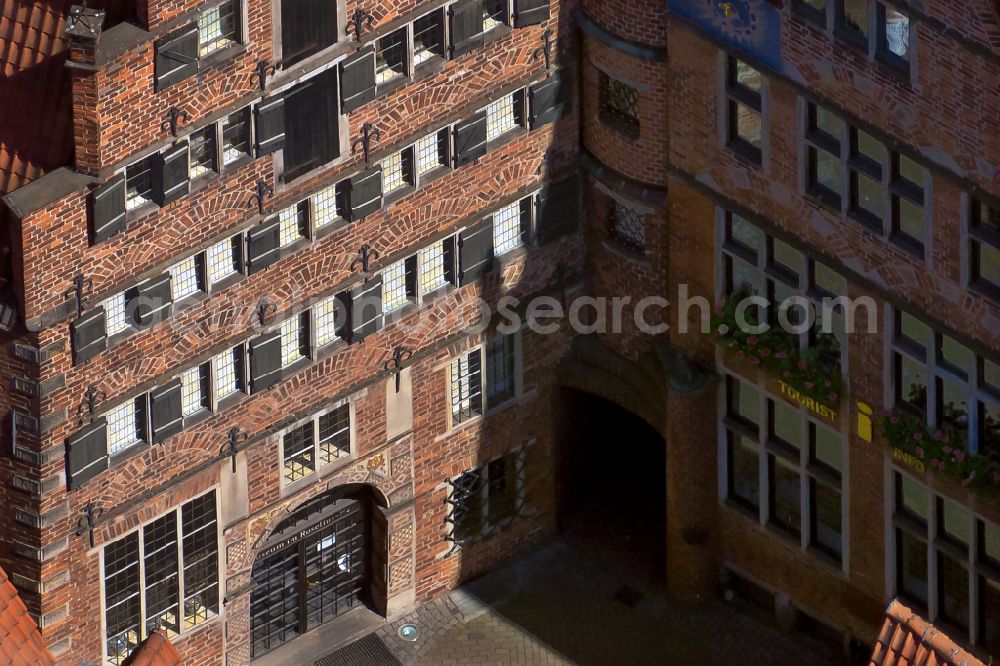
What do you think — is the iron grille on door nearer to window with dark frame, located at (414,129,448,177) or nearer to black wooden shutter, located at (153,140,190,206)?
window with dark frame, located at (414,129,448,177)

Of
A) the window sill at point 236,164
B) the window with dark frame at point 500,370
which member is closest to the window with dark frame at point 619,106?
the window with dark frame at point 500,370

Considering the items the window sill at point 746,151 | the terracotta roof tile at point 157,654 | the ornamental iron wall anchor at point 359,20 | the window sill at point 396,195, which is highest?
the ornamental iron wall anchor at point 359,20

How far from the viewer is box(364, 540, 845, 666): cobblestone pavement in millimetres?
85312

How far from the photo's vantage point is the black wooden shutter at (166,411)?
259 ft

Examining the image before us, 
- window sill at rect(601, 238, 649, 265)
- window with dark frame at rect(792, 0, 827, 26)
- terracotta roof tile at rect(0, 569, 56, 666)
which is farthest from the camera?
window sill at rect(601, 238, 649, 265)

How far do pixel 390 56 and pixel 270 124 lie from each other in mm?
3122

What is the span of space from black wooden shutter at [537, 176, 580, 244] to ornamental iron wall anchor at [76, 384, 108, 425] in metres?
10.9

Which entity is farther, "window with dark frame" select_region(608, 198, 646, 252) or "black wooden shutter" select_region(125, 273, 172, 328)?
"window with dark frame" select_region(608, 198, 646, 252)

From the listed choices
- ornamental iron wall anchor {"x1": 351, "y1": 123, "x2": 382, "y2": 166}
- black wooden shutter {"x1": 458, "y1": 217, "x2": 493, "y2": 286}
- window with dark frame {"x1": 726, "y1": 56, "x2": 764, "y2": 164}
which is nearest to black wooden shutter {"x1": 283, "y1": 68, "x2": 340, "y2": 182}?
ornamental iron wall anchor {"x1": 351, "y1": 123, "x2": 382, "y2": 166}

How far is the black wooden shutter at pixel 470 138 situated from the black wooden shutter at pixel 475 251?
1.64 meters

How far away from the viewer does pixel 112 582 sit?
8050 centimetres

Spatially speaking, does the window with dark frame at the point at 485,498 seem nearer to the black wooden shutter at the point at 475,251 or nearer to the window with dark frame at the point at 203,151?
the black wooden shutter at the point at 475,251

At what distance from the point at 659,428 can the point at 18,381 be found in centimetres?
1467

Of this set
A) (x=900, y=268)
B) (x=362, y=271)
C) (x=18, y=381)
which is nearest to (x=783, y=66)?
(x=900, y=268)
